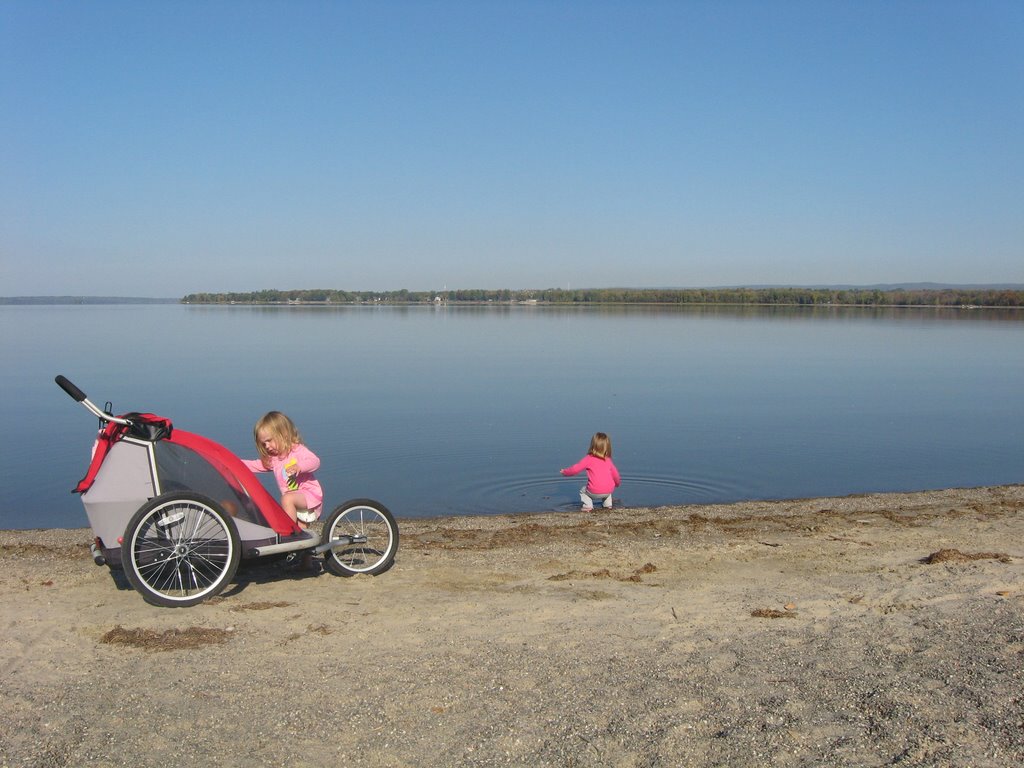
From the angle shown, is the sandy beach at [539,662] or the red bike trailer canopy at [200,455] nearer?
the sandy beach at [539,662]

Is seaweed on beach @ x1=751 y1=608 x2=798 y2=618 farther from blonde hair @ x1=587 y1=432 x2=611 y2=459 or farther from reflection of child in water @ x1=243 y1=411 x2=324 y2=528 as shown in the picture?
blonde hair @ x1=587 y1=432 x2=611 y2=459

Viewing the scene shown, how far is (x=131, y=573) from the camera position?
6246 millimetres

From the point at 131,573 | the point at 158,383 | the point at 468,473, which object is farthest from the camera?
the point at 158,383

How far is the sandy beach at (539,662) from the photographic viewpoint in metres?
4.41

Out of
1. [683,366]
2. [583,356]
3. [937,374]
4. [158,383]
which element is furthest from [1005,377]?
[158,383]

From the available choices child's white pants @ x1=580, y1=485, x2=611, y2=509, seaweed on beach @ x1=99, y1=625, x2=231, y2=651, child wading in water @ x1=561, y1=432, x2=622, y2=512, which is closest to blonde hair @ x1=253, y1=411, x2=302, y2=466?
seaweed on beach @ x1=99, y1=625, x2=231, y2=651

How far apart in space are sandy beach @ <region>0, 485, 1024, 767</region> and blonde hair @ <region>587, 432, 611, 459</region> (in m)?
3.54

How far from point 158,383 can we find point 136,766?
2502cm

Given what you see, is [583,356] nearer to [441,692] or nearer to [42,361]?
[42,361]

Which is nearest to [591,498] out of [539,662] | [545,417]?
[539,662]

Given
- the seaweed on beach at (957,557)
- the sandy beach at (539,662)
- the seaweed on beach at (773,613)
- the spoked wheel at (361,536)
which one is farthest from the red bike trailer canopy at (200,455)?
the seaweed on beach at (957,557)

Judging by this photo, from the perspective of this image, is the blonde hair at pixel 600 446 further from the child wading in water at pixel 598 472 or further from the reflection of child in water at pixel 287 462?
the reflection of child in water at pixel 287 462

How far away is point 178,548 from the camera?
6.48 metres

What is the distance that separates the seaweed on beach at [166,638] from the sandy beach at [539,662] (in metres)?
0.02
